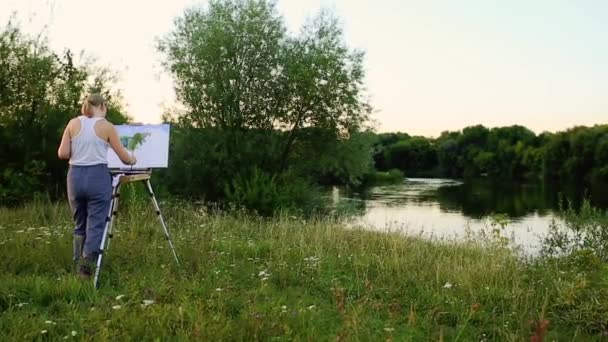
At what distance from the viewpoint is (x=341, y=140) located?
1948cm

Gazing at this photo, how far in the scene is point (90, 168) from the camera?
588 centimetres

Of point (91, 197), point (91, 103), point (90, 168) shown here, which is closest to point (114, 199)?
point (91, 197)

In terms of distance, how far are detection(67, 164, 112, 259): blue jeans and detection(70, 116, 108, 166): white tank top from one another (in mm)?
67

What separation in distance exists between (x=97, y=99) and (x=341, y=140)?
13951mm

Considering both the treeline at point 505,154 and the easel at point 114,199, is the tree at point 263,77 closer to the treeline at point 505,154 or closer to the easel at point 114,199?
the easel at point 114,199

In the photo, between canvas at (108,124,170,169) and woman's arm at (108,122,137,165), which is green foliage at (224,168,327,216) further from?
woman's arm at (108,122,137,165)

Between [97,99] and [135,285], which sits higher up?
[97,99]

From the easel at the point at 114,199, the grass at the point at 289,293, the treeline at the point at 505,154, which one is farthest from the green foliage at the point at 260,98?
the treeline at the point at 505,154

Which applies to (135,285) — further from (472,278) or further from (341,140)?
(341,140)

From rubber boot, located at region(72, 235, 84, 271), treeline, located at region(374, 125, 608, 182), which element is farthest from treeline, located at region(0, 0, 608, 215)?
treeline, located at region(374, 125, 608, 182)

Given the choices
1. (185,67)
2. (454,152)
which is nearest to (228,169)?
(185,67)

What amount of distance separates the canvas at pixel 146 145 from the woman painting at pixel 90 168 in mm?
1064

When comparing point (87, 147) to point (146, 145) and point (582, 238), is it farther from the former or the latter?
point (582, 238)

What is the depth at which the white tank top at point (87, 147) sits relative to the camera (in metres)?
5.84
